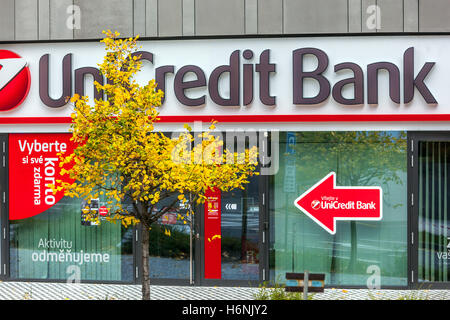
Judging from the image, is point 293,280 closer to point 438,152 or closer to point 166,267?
point 166,267

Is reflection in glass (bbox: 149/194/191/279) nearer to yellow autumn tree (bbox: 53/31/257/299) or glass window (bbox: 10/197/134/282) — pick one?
glass window (bbox: 10/197/134/282)

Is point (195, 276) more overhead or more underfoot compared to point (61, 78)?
more underfoot

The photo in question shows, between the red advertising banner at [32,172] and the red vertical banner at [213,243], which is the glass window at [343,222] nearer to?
the red vertical banner at [213,243]

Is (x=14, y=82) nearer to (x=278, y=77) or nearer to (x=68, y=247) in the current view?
(x=68, y=247)

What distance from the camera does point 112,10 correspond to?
420 inches

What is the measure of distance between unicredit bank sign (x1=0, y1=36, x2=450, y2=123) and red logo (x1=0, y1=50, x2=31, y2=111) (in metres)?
0.03

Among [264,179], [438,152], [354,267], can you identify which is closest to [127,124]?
[264,179]

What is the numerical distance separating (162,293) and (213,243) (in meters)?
1.48

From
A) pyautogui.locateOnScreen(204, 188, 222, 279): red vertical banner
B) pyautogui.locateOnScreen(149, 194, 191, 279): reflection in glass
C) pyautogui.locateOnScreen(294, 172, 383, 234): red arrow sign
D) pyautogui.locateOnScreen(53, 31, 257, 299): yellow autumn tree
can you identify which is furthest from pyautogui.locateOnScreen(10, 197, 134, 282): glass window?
pyautogui.locateOnScreen(294, 172, 383, 234): red arrow sign

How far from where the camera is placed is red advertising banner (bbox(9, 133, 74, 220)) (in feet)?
35.9

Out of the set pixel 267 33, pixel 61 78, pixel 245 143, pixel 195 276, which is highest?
pixel 267 33

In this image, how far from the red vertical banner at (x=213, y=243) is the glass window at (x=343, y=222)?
1.13 meters

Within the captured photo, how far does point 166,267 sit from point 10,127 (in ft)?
15.0

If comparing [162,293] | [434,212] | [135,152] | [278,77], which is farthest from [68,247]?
[434,212]
